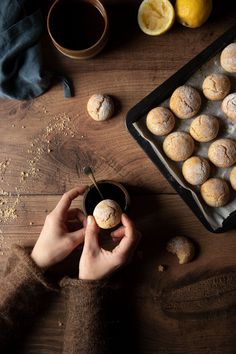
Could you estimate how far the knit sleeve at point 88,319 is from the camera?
929 mm

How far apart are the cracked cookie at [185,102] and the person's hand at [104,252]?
0.27 metres

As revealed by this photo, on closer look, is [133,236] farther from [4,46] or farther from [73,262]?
[4,46]

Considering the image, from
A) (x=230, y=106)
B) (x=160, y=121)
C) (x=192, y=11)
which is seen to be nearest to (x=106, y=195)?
(x=160, y=121)

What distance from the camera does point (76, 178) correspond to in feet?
3.40

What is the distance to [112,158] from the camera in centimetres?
103

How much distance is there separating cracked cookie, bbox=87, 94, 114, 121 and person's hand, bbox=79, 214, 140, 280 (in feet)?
0.81

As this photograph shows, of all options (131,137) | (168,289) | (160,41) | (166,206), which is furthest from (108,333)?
(160,41)

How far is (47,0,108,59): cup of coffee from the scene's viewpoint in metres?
1.01

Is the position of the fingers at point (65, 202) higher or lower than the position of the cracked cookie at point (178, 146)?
lower

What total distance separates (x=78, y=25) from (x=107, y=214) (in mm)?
450

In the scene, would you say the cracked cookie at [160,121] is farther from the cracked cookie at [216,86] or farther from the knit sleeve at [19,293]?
the knit sleeve at [19,293]

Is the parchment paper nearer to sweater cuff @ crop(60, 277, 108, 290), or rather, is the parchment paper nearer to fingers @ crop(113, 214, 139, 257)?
fingers @ crop(113, 214, 139, 257)

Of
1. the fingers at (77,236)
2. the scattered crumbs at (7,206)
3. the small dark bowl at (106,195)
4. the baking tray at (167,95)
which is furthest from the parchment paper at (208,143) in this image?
the scattered crumbs at (7,206)

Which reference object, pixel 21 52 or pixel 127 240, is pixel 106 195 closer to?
pixel 127 240
